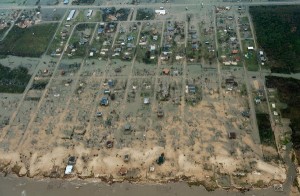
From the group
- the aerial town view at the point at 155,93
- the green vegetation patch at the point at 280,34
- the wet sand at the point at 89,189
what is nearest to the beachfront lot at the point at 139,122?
the aerial town view at the point at 155,93

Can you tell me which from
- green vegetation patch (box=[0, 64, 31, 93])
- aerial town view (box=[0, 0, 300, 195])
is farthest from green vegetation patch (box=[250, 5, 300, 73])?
green vegetation patch (box=[0, 64, 31, 93])

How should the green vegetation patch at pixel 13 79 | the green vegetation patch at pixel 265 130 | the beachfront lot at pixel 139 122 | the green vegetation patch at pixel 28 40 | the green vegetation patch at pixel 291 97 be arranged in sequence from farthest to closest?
the green vegetation patch at pixel 28 40 → the green vegetation patch at pixel 13 79 → the green vegetation patch at pixel 291 97 → the green vegetation patch at pixel 265 130 → the beachfront lot at pixel 139 122

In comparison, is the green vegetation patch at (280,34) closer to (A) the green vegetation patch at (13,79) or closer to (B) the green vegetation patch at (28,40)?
(B) the green vegetation patch at (28,40)

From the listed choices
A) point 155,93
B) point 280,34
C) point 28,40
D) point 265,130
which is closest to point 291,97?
point 265,130

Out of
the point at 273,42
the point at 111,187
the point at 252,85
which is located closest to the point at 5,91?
the point at 111,187

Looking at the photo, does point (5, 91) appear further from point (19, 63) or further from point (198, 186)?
point (198, 186)

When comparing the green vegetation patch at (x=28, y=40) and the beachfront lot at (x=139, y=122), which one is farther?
the green vegetation patch at (x=28, y=40)

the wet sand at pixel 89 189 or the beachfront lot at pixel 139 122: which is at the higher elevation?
the beachfront lot at pixel 139 122
